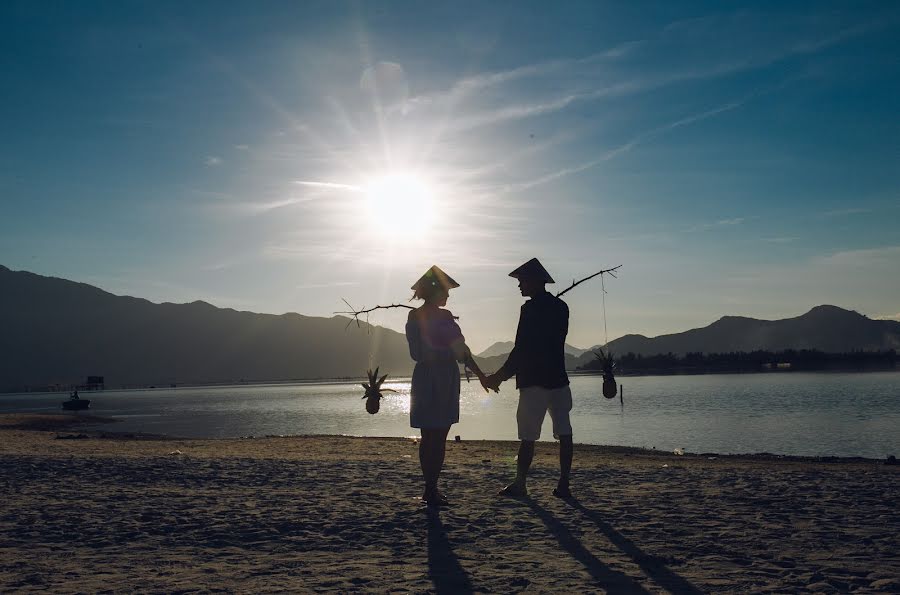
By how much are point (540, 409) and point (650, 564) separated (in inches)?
112

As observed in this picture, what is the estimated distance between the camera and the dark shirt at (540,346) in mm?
7773

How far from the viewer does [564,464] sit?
26.5ft

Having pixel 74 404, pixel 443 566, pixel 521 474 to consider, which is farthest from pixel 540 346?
pixel 74 404

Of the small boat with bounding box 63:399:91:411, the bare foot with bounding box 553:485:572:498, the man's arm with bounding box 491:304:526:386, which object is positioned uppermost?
the man's arm with bounding box 491:304:526:386

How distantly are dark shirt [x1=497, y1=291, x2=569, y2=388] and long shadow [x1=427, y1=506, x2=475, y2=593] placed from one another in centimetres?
210

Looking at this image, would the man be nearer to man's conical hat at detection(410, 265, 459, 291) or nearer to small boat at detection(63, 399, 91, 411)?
man's conical hat at detection(410, 265, 459, 291)

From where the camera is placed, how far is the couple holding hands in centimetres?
766

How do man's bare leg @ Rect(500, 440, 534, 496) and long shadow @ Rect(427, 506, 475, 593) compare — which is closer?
long shadow @ Rect(427, 506, 475, 593)

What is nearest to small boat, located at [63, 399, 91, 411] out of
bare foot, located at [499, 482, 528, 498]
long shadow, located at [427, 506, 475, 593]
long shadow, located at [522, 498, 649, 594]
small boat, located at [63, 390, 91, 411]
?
small boat, located at [63, 390, 91, 411]

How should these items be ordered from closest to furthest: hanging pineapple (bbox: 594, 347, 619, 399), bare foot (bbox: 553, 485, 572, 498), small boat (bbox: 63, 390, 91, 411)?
1. bare foot (bbox: 553, 485, 572, 498)
2. hanging pineapple (bbox: 594, 347, 619, 399)
3. small boat (bbox: 63, 390, 91, 411)

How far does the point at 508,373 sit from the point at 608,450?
1722 cm

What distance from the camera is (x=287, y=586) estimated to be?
464 cm

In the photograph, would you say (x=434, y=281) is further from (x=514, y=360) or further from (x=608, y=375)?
(x=608, y=375)

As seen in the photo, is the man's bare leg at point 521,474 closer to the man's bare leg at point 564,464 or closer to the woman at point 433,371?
the man's bare leg at point 564,464
